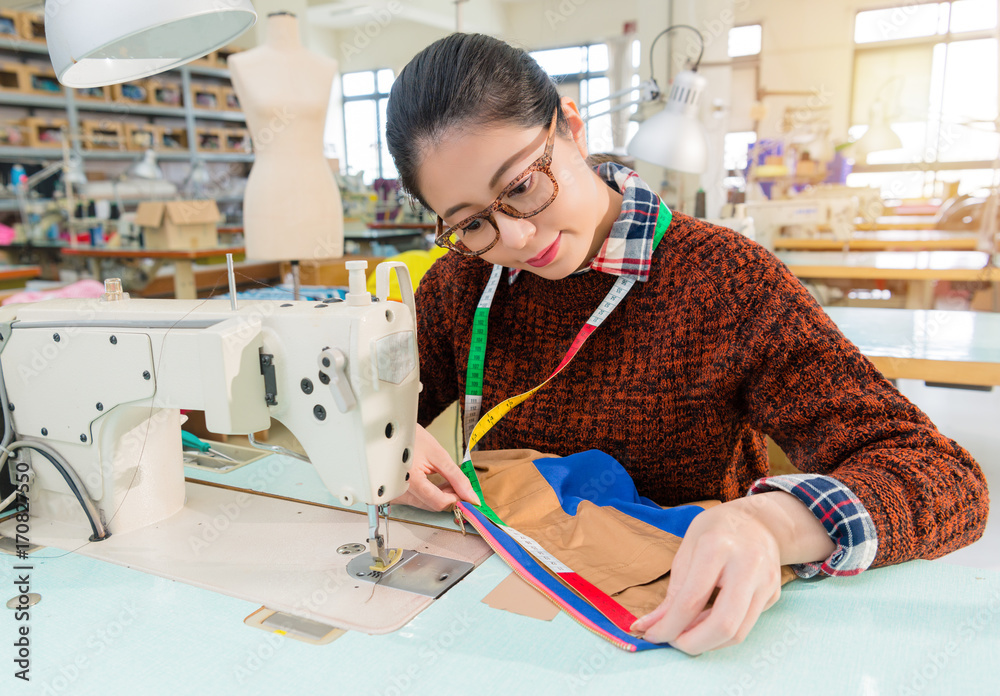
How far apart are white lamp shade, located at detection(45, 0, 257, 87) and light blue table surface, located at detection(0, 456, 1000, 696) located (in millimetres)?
708

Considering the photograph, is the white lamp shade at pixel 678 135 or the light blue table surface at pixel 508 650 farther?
the white lamp shade at pixel 678 135

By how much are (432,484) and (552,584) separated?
0.28 m

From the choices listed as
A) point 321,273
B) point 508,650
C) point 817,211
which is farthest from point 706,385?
point 817,211

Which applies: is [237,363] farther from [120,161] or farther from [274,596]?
[120,161]

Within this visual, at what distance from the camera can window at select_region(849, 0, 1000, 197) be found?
7238 millimetres

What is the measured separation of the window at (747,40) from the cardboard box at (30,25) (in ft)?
23.4

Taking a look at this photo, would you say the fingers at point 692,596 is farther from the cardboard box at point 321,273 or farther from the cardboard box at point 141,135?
the cardboard box at point 141,135

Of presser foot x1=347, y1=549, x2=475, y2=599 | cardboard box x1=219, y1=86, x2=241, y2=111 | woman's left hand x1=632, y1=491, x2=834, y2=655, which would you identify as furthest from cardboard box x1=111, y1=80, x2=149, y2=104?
woman's left hand x1=632, y1=491, x2=834, y2=655

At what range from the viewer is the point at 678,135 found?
102 inches

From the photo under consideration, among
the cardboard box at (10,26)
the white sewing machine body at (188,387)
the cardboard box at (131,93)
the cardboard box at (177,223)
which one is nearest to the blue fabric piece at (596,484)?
the white sewing machine body at (188,387)

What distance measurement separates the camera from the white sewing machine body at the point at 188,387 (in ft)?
2.79

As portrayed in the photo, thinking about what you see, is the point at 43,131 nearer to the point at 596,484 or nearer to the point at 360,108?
the point at 360,108

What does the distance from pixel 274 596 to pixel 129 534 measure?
1.08 feet

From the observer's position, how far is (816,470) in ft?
3.20
